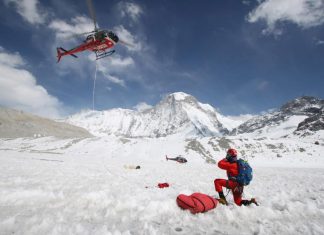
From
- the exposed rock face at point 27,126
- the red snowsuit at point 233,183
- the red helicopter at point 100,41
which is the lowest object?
the red snowsuit at point 233,183

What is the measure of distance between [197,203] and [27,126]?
527ft

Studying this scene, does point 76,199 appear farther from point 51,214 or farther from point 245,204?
point 245,204

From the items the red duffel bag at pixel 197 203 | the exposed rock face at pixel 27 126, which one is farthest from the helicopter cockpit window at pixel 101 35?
the exposed rock face at pixel 27 126

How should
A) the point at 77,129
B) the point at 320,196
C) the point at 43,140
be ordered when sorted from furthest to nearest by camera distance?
the point at 77,129 → the point at 43,140 → the point at 320,196

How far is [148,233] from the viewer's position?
569 cm

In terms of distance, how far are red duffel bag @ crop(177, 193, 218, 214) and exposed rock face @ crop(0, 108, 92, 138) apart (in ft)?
427

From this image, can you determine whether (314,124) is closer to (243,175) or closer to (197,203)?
(243,175)

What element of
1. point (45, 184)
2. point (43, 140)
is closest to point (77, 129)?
point (43, 140)

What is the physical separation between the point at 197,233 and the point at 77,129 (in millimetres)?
188705

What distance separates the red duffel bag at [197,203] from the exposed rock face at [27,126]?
130112 mm

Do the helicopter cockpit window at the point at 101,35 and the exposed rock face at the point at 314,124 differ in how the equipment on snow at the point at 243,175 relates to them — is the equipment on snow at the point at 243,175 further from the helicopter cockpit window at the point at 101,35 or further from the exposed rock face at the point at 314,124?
the exposed rock face at the point at 314,124

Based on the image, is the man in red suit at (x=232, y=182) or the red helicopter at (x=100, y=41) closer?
the man in red suit at (x=232, y=182)

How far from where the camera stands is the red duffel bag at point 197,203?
7285 millimetres

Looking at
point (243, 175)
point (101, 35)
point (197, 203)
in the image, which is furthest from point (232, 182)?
point (101, 35)
